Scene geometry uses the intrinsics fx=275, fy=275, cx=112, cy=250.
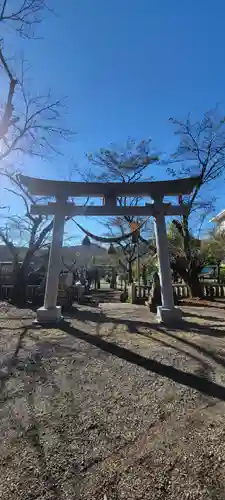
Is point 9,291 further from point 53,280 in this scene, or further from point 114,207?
point 114,207

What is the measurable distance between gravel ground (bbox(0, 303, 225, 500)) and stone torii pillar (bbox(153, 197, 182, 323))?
1579 millimetres

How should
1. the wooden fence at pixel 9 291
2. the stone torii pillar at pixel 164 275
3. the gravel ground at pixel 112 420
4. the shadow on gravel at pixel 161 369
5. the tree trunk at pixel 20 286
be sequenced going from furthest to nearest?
the wooden fence at pixel 9 291, the tree trunk at pixel 20 286, the stone torii pillar at pixel 164 275, the shadow on gravel at pixel 161 369, the gravel ground at pixel 112 420

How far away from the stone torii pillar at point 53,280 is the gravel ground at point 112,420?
145 centimetres

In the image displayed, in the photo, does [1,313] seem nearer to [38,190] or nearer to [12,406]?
[38,190]

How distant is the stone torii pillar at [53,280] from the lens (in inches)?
234

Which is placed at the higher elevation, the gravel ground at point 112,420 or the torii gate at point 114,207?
the torii gate at point 114,207

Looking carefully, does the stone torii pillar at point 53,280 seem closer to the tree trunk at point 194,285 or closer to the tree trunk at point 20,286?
the tree trunk at point 20,286

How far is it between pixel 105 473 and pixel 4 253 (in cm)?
3321

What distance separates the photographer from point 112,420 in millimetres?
2254

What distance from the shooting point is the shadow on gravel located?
282 centimetres

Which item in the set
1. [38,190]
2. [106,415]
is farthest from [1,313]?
[106,415]

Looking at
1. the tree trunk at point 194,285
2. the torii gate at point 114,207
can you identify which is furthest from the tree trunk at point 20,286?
the tree trunk at point 194,285

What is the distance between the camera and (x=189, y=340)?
464 cm

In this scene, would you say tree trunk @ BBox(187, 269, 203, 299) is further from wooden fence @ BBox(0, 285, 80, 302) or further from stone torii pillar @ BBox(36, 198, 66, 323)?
stone torii pillar @ BBox(36, 198, 66, 323)
